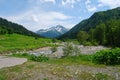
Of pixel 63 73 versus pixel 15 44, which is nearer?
pixel 63 73

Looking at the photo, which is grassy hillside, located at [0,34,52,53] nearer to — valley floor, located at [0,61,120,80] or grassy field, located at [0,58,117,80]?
grassy field, located at [0,58,117,80]

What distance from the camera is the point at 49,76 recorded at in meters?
20.8

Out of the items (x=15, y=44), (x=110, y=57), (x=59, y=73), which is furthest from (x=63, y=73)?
(x=15, y=44)

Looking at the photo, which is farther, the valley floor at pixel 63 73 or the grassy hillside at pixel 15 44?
the grassy hillside at pixel 15 44

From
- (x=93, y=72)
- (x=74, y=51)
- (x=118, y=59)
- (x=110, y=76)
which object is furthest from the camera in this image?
(x=74, y=51)

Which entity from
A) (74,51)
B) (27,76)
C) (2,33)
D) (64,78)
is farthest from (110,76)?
(2,33)

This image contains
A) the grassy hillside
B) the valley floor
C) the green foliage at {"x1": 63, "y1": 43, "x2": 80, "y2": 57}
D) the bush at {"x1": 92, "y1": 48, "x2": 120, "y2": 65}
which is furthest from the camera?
the grassy hillside

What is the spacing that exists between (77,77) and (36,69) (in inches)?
189

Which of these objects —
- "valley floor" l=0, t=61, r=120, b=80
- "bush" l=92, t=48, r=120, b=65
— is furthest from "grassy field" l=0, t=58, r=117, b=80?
"bush" l=92, t=48, r=120, b=65

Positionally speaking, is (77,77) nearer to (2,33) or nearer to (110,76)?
(110,76)

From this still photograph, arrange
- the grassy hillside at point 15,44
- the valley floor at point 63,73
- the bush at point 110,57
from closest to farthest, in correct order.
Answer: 1. the valley floor at point 63,73
2. the bush at point 110,57
3. the grassy hillside at point 15,44

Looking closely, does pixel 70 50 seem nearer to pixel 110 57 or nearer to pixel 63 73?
pixel 110 57

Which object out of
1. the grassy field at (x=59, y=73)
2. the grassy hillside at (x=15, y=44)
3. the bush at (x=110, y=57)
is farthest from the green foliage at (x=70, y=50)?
the grassy hillside at (x=15, y=44)

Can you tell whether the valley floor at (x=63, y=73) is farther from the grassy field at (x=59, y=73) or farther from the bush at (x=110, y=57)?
the bush at (x=110, y=57)
